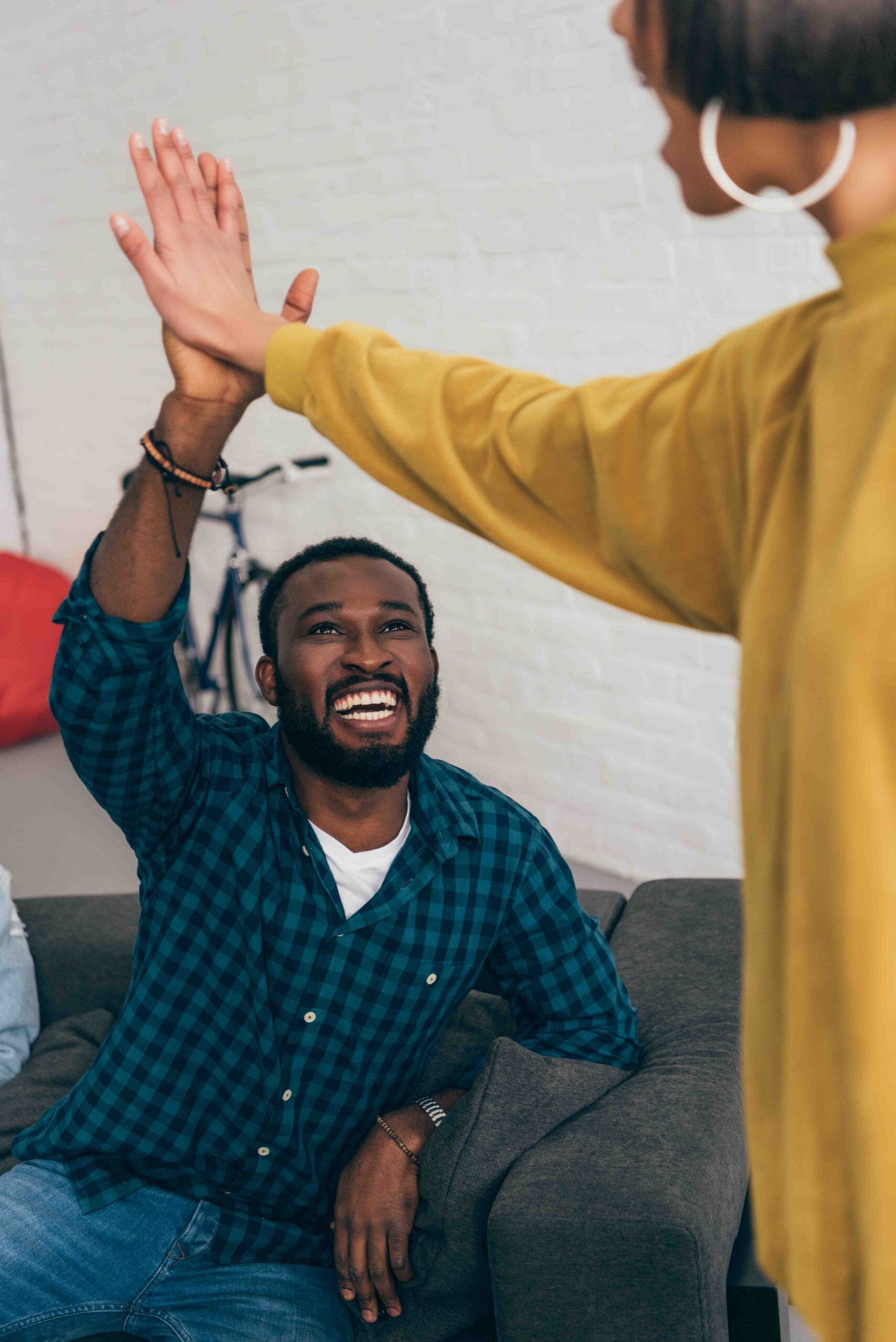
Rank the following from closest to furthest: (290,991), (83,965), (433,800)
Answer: (290,991) → (433,800) → (83,965)

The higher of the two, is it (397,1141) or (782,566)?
(782,566)

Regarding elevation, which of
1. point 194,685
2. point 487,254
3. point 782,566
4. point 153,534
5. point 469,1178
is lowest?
point 194,685

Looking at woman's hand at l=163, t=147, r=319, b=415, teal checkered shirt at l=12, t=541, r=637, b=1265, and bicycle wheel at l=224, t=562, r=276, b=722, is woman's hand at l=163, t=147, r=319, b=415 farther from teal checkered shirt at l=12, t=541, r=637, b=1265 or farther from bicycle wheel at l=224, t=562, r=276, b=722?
bicycle wheel at l=224, t=562, r=276, b=722

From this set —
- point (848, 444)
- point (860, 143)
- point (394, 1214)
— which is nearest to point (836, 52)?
point (860, 143)

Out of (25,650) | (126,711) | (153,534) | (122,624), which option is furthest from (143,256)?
(25,650)

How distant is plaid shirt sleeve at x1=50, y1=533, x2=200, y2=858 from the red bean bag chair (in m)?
2.56

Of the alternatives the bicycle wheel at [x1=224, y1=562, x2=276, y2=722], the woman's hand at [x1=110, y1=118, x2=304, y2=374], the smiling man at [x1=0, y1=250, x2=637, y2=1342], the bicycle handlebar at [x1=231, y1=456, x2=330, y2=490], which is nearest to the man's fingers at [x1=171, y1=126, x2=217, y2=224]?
the woman's hand at [x1=110, y1=118, x2=304, y2=374]

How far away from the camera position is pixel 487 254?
2.90 m

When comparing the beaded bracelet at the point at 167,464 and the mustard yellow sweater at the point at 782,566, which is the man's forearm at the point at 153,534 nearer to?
the beaded bracelet at the point at 167,464

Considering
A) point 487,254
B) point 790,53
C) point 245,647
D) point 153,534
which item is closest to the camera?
point 790,53

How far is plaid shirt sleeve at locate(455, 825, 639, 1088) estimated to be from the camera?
1602mm

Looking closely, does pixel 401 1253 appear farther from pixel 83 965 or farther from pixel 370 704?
pixel 83 965

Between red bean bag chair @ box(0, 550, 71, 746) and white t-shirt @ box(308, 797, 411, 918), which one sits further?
red bean bag chair @ box(0, 550, 71, 746)

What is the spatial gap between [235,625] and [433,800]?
240cm
